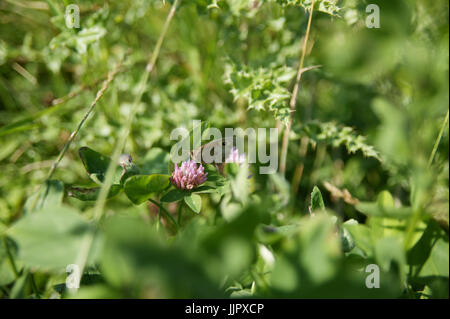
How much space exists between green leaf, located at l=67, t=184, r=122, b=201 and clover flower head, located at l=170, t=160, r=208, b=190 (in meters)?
0.15

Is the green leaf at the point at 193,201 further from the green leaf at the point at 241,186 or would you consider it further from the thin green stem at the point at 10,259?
the thin green stem at the point at 10,259

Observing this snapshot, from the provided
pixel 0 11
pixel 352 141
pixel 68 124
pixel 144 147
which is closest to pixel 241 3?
pixel 352 141

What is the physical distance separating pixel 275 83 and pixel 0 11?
158 cm

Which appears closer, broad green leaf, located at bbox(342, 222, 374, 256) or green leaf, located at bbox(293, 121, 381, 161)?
broad green leaf, located at bbox(342, 222, 374, 256)

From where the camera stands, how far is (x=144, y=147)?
159 cm

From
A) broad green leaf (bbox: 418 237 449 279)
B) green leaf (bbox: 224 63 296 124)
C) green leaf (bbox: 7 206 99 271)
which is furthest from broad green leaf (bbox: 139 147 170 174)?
broad green leaf (bbox: 418 237 449 279)

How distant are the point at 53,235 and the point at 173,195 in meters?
0.36

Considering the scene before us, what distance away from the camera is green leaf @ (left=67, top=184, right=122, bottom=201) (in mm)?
955

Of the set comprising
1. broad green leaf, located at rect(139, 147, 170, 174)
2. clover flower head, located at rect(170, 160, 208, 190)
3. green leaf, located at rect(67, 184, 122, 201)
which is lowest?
green leaf, located at rect(67, 184, 122, 201)

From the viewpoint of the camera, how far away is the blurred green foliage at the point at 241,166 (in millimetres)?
547

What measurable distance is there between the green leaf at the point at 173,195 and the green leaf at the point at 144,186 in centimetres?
2

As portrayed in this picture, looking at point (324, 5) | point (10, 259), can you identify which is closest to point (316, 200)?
point (324, 5)

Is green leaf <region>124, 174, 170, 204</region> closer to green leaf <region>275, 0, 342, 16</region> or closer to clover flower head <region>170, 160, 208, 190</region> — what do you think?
clover flower head <region>170, 160, 208, 190</region>

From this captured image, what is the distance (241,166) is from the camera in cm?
78
